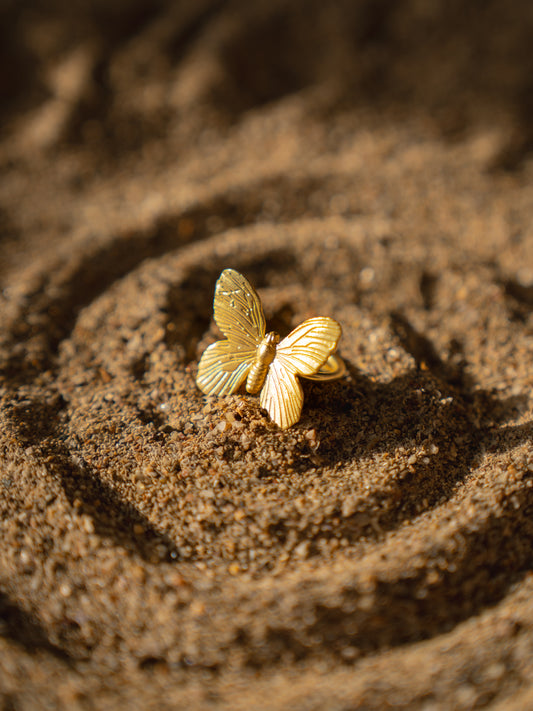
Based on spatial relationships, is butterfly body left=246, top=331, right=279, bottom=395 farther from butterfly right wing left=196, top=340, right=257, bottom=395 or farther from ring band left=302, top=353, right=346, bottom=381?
ring band left=302, top=353, right=346, bottom=381

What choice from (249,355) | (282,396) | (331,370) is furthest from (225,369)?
(331,370)

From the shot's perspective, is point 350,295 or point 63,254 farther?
point 63,254

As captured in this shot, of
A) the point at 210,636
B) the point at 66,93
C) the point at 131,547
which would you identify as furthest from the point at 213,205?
the point at 210,636

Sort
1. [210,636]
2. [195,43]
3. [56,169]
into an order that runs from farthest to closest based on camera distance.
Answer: [195,43] < [56,169] < [210,636]

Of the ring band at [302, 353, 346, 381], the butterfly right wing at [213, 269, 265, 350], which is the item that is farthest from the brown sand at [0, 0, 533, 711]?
the butterfly right wing at [213, 269, 265, 350]

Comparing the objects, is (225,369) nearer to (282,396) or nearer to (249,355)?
(249,355)

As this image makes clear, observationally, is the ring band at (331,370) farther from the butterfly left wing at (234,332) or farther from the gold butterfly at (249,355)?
the butterfly left wing at (234,332)

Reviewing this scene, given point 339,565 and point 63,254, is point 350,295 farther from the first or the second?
point 63,254
